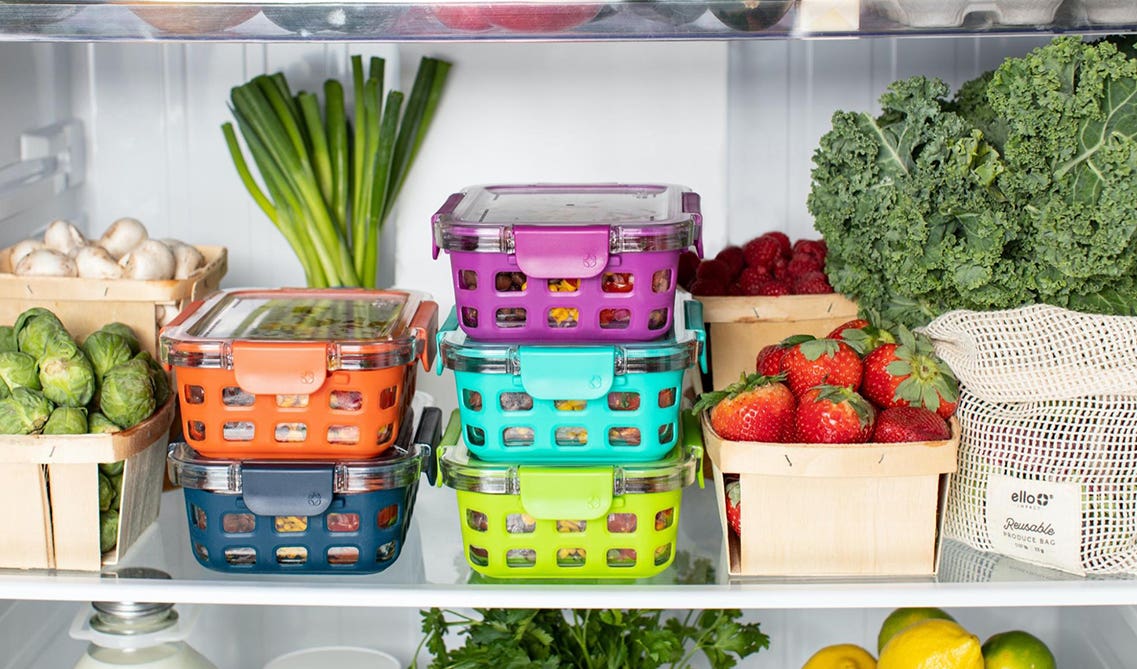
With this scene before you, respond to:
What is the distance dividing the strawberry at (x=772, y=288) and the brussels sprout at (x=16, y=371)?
85 centimetres

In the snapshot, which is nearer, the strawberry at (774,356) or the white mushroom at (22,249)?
the strawberry at (774,356)

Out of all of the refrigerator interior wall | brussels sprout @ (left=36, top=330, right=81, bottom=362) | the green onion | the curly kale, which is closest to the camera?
the curly kale

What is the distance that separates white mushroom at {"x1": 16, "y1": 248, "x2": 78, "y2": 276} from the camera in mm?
1634

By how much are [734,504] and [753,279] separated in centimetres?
37

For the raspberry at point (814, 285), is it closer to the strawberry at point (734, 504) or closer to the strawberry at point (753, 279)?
the strawberry at point (753, 279)

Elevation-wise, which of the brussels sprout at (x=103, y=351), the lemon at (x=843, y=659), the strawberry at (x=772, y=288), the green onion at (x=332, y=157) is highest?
the green onion at (x=332, y=157)

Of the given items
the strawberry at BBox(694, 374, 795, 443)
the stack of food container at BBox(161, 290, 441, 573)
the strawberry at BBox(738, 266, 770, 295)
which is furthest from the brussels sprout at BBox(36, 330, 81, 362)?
Answer: the strawberry at BBox(738, 266, 770, 295)

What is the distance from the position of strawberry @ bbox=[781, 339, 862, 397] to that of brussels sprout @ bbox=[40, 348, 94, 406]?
0.77m

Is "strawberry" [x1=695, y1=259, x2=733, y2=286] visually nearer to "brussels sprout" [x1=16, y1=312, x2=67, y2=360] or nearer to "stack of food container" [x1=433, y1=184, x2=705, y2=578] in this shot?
"stack of food container" [x1=433, y1=184, x2=705, y2=578]

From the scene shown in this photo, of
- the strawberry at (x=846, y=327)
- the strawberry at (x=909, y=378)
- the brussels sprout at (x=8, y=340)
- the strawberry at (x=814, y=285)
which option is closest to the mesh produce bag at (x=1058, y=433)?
the strawberry at (x=909, y=378)

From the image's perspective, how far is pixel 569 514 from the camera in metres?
1.42

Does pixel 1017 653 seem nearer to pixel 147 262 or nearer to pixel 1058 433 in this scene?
pixel 1058 433

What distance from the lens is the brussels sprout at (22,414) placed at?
1432 millimetres

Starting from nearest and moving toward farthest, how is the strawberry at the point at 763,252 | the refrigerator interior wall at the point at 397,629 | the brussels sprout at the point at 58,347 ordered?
the brussels sprout at the point at 58,347 < the strawberry at the point at 763,252 < the refrigerator interior wall at the point at 397,629
